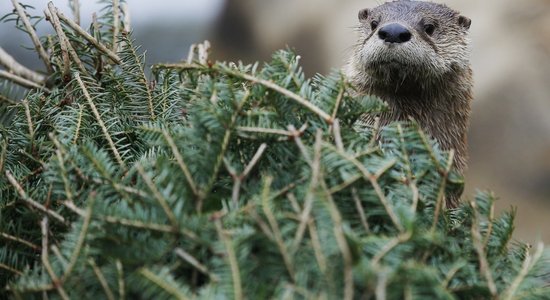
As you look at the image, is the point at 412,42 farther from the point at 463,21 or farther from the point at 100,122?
the point at 100,122

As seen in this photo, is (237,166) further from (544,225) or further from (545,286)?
(544,225)

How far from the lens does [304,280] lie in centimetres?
90

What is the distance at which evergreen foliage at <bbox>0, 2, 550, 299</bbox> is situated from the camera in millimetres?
923

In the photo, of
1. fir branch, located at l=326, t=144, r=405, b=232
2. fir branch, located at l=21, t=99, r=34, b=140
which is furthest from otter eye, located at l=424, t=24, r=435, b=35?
fir branch, located at l=326, t=144, r=405, b=232

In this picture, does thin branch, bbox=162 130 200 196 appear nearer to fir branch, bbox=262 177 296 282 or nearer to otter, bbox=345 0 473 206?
fir branch, bbox=262 177 296 282

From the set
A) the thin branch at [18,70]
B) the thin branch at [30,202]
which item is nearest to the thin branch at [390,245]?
the thin branch at [30,202]

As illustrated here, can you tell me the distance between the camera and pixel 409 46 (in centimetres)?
232

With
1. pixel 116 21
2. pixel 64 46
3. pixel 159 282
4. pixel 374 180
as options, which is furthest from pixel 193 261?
pixel 116 21

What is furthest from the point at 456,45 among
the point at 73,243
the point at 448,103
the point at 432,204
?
the point at 73,243

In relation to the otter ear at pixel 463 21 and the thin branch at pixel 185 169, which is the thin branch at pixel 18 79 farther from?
the otter ear at pixel 463 21

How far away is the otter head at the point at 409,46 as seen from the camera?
2.31 meters

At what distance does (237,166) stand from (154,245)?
0.22 metres

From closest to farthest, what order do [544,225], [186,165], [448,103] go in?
[186,165] < [448,103] < [544,225]

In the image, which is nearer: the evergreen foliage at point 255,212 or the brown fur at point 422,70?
the evergreen foliage at point 255,212
